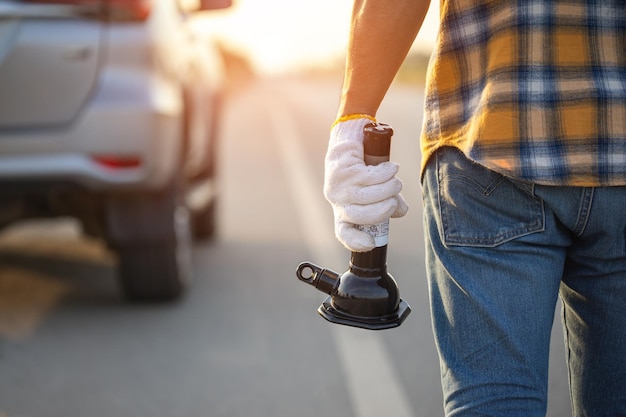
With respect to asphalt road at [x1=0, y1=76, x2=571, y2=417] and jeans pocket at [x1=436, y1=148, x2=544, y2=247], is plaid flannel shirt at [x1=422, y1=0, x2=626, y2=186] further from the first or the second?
asphalt road at [x1=0, y1=76, x2=571, y2=417]

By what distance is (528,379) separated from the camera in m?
1.72

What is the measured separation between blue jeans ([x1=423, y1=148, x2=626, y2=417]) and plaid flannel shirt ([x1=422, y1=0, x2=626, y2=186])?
0.13 feet

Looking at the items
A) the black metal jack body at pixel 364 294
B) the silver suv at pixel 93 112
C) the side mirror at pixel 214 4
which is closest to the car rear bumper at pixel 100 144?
the silver suv at pixel 93 112

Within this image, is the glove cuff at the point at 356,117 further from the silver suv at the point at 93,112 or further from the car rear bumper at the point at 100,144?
the car rear bumper at the point at 100,144

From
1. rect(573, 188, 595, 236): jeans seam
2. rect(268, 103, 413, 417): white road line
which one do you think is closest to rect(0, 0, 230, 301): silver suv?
rect(268, 103, 413, 417): white road line

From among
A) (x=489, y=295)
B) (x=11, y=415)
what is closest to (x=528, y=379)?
(x=489, y=295)

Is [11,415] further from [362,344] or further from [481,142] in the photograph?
[481,142]

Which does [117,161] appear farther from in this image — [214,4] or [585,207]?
[585,207]

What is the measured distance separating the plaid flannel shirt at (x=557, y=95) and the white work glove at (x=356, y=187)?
0.18 metres

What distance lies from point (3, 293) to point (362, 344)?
213 cm

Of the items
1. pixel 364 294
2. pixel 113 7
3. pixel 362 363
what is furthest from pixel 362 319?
pixel 113 7

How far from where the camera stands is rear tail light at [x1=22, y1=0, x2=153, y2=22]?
180 inches

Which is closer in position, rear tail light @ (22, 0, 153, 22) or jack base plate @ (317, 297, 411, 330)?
jack base plate @ (317, 297, 411, 330)

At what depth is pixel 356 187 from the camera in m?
1.83
